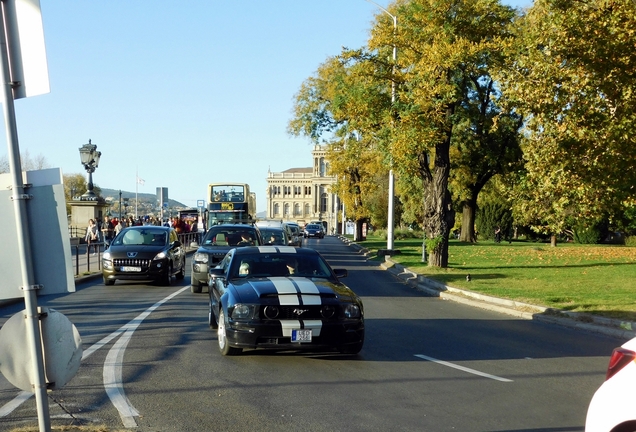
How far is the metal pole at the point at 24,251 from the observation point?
4.87m

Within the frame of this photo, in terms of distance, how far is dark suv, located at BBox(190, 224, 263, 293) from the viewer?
61.0 feet

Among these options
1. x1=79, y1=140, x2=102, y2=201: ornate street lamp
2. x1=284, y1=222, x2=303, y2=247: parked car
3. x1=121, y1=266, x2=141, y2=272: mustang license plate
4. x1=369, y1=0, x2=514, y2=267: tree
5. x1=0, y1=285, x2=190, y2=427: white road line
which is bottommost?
x1=284, y1=222, x2=303, y2=247: parked car

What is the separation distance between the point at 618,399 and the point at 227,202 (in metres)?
45.2

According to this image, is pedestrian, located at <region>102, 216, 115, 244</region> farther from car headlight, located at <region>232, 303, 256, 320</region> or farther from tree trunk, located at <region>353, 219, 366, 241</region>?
tree trunk, located at <region>353, 219, 366, 241</region>

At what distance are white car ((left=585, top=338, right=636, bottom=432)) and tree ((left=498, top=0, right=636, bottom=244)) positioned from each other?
43.7 ft

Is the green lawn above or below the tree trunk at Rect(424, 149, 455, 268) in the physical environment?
below

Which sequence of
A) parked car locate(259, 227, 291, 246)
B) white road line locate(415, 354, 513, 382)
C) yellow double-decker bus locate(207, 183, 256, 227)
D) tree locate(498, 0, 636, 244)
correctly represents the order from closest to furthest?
white road line locate(415, 354, 513, 382), tree locate(498, 0, 636, 244), parked car locate(259, 227, 291, 246), yellow double-decker bus locate(207, 183, 256, 227)

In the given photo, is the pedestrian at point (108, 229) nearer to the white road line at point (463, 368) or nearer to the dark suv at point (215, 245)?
the dark suv at point (215, 245)

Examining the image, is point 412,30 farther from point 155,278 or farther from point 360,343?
point 360,343

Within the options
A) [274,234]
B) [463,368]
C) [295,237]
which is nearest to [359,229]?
[295,237]

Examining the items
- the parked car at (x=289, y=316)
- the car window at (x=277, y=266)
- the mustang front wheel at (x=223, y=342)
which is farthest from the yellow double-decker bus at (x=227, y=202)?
the parked car at (x=289, y=316)

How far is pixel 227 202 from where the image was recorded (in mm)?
48938

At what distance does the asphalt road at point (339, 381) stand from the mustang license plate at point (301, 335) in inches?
14.2

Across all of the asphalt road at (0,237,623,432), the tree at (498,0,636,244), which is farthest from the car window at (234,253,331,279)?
the tree at (498,0,636,244)
